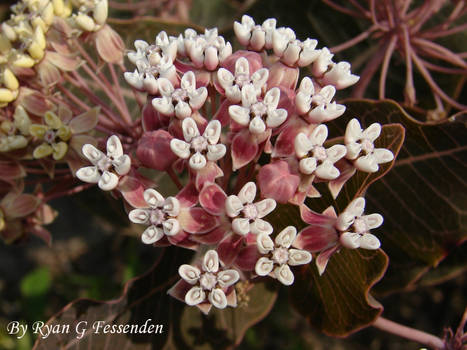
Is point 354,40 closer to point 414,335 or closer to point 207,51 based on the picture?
point 207,51

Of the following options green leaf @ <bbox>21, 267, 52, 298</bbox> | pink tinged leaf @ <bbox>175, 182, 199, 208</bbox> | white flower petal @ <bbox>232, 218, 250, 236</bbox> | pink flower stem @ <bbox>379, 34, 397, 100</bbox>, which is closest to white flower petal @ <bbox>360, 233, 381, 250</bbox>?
white flower petal @ <bbox>232, 218, 250, 236</bbox>

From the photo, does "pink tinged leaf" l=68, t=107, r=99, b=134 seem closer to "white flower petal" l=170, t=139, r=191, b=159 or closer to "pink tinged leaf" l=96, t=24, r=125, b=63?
"pink tinged leaf" l=96, t=24, r=125, b=63

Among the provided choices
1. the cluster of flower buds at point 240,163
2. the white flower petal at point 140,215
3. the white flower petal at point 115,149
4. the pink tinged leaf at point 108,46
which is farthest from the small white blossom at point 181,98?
the pink tinged leaf at point 108,46

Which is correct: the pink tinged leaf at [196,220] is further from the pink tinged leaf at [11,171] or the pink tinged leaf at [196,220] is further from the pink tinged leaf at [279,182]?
the pink tinged leaf at [11,171]

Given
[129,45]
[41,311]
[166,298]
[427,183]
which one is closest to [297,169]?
[427,183]

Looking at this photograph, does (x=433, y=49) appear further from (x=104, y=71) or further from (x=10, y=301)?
(x=10, y=301)

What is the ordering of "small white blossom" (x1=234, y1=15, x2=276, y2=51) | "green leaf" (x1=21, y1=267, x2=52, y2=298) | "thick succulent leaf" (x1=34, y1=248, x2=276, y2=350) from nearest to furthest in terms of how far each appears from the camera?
"small white blossom" (x1=234, y1=15, x2=276, y2=51), "thick succulent leaf" (x1=34, y1=248, x2=276, y2=350), "green leaf" (x1=21, y1=267, x2=52, y2=298)

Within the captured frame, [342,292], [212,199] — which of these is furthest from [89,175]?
[342,292]
